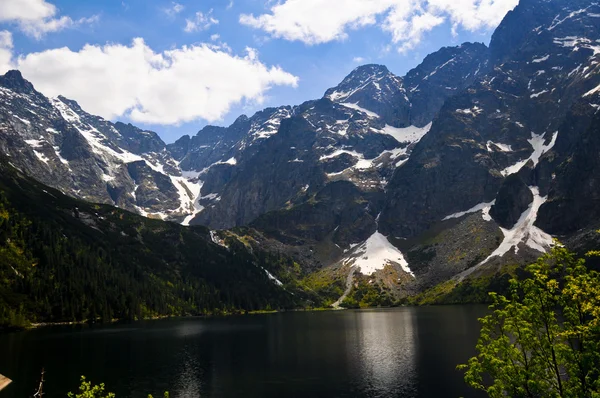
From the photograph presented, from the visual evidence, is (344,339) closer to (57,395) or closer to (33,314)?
(57,395)

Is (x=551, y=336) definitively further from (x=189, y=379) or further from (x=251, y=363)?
(x=251, y=363)

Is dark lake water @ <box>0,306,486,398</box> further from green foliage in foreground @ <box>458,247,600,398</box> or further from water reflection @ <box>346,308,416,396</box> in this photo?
green foliage in foreground @ <box>458,247,600,398</box>

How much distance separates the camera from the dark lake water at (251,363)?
71.8 metres

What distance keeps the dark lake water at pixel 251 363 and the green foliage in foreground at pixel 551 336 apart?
142 feet

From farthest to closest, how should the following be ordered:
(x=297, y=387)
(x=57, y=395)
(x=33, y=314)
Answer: (x=33, y=314)
(x=297, y=387)
(x=57, y=395)

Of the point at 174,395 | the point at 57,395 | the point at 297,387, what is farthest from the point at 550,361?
the point at 57,395

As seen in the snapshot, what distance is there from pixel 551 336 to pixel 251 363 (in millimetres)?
79614

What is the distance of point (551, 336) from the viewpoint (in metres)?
25.2

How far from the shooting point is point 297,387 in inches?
2879

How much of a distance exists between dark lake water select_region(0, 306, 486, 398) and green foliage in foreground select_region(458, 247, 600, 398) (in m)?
43.4

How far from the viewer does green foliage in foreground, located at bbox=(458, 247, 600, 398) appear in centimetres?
2228

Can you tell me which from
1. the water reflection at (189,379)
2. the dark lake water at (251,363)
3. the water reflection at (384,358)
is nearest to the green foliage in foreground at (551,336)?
the dark lake water at (251,363)

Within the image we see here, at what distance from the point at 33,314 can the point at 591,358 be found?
204738 mm

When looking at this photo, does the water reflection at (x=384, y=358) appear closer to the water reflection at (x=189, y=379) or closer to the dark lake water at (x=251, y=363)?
the dark lake water at (x=251, y=363)
